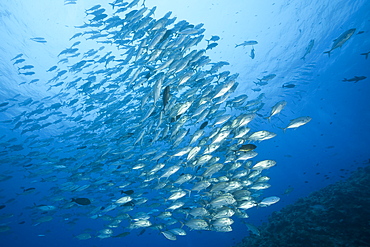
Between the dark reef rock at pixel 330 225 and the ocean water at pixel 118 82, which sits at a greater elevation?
the ocean water at pixel 118 82

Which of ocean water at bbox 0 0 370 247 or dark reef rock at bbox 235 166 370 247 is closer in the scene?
dark reef rock at bbox 235 166 370 247

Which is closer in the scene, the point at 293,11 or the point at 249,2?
the point at 249,2

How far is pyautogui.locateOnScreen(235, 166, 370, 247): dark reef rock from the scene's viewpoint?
6.74 m

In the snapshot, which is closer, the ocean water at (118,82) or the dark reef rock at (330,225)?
the dark reef rock at (330,225)

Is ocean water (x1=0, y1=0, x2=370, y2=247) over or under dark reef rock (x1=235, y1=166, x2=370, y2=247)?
over

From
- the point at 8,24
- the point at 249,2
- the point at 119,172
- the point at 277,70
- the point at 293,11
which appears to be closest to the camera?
the point at 119,172

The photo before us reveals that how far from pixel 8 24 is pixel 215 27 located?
17.3 m

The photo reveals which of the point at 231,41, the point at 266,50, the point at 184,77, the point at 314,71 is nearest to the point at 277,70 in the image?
the point at 266,50

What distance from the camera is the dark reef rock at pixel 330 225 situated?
6.74 m

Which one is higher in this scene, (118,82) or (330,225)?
(118,82)

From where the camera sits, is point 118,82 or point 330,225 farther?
point 118,82

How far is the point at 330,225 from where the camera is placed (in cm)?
766

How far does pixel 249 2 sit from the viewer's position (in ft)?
54.6

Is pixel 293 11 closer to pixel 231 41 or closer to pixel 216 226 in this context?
pixel 231 41
